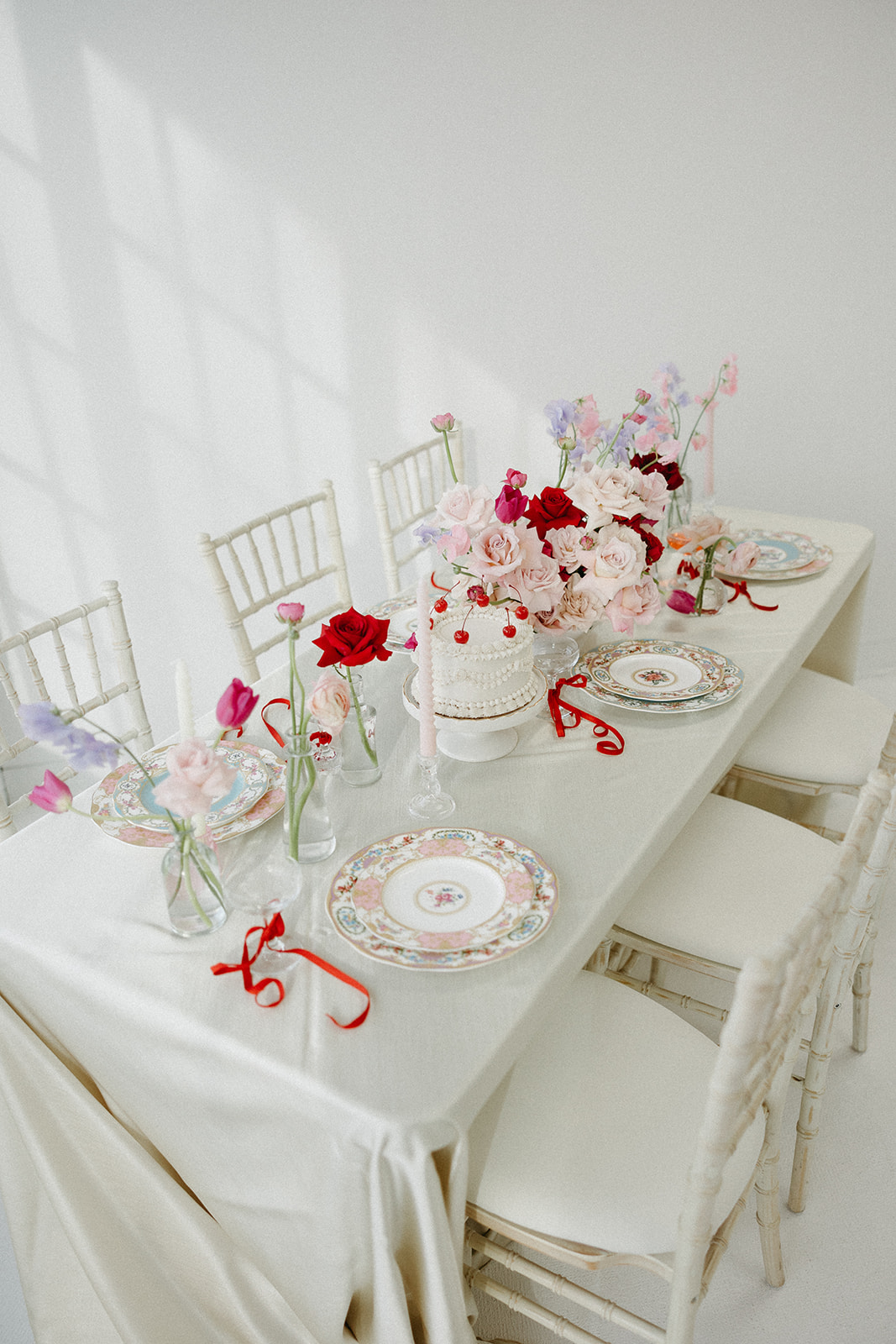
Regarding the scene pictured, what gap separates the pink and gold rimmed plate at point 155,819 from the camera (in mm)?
1218

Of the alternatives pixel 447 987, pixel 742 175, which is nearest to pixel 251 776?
pixel 447 987

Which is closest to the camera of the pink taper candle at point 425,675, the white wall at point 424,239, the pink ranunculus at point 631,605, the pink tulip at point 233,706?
the pink tulip at point 233,706

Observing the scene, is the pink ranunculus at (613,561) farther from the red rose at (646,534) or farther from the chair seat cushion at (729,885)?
the chair seat cushion at (729,885)

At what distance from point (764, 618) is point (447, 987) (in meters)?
1.11

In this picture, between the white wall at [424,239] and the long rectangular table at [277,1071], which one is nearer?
the long rectangular table at [277,1071]

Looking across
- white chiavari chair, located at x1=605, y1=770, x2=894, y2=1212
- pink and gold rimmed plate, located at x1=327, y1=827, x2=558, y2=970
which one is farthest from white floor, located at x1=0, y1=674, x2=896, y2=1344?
pink and gold rimmed plate, located at x1=327, y1=827, x2=558, y2=970

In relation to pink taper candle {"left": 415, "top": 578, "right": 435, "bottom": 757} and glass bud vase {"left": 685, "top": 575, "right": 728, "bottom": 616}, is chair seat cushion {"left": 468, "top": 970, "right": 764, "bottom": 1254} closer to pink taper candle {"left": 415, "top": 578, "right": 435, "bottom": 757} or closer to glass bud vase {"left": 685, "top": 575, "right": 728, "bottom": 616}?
pink taper candle {"left": 415, "top": 578, "right": 435, "bottom": 757}

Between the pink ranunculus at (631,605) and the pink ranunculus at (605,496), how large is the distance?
0.36ft

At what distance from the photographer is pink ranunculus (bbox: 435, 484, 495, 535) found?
1.27 metres

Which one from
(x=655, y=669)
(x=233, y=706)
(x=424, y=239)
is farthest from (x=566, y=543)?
(x=424, y=239)

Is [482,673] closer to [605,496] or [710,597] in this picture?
[605,496]

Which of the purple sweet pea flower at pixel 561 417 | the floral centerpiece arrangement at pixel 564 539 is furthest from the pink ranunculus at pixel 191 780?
the purple sweet pea flower at pixel 561 417

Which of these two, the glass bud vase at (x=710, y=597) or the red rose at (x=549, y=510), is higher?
the red rose at (x=549, y=510)

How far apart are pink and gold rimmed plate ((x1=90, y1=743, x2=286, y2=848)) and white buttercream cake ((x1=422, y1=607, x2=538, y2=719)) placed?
0.25m
